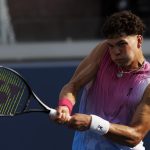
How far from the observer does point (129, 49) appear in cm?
402

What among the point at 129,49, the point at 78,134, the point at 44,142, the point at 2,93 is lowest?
the point at 44,142

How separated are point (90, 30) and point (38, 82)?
15.0ft

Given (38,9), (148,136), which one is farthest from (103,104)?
(38,9)

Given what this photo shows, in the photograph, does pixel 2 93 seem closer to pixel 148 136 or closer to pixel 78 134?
pixel 78 134

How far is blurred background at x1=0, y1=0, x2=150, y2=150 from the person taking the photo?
5910 mm

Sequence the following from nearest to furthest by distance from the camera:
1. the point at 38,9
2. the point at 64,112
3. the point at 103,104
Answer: the point at 64,112 → the point at 103,104 → the point at 38,9

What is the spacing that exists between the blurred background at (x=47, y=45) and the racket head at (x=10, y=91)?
4.60ft

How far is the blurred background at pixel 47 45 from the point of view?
591 centimetres

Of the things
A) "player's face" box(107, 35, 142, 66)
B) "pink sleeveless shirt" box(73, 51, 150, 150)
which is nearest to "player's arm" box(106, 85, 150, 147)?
"pink sleeveless shirt" box(73, 51, 150, 150)

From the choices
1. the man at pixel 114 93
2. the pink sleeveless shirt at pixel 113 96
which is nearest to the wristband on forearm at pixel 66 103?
the man at pixel 114 93

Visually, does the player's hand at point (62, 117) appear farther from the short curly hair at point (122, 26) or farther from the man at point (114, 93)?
the short curly hair at point (122, 26)

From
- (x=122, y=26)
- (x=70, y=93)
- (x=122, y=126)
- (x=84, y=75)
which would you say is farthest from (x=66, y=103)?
(x=122, y=26)

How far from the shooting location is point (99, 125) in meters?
3.94

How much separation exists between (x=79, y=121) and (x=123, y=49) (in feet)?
1.56
